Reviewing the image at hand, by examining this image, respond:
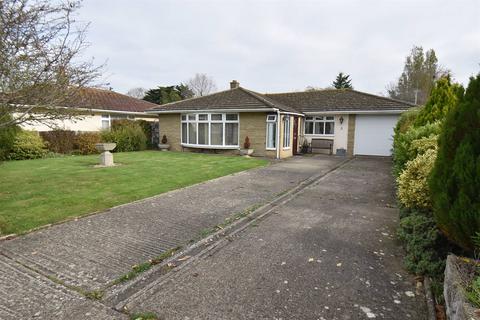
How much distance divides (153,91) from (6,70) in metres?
37.7

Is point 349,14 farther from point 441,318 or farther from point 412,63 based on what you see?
point 412,63

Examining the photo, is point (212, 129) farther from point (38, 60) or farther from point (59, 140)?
point (38, 60)

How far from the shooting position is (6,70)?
14.3 feet

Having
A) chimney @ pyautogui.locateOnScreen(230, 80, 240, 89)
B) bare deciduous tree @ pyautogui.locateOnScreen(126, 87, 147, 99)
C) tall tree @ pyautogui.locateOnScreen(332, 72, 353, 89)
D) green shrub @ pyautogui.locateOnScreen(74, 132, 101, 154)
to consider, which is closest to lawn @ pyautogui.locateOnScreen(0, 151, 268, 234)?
green shrub @ pyautogui.locateOnScreen(74, 132, 101, 154)

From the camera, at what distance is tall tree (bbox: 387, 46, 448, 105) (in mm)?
26234

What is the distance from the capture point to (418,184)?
4078 mm

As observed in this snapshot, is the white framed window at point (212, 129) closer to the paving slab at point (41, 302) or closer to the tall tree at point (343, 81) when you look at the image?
the paving slab at point (41, 302)

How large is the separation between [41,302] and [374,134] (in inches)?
755

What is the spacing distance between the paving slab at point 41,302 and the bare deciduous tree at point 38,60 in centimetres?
291

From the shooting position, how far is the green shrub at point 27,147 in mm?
14039

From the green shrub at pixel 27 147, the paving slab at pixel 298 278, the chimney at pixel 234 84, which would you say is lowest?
the paving slab at pixel 298 278

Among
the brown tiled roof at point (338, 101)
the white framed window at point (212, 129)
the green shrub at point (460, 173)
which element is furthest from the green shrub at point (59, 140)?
the green shrub at point (460, 173)

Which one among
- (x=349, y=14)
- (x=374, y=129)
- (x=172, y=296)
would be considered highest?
(x=349, y=14)

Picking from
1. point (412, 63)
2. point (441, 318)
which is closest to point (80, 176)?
point (441, 318)
